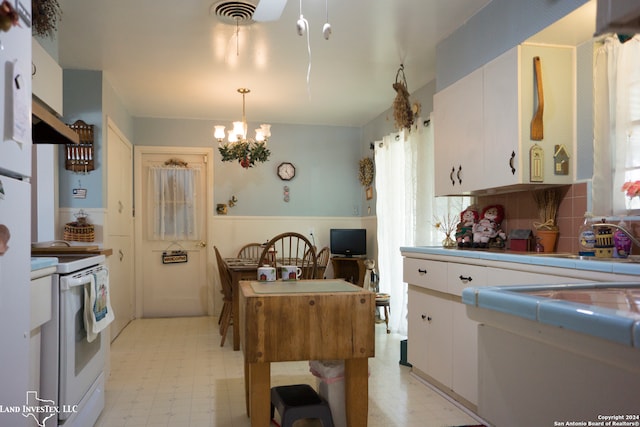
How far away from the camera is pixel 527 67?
2.78 m

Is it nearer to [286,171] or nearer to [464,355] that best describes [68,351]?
[464,355]

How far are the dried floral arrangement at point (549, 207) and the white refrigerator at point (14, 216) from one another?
8.63 feet

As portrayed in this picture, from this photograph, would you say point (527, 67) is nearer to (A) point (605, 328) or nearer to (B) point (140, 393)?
(A) point (605, 328)

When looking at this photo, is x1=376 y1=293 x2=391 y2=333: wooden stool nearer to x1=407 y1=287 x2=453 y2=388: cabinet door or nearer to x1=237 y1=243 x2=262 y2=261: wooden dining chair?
x1=407 y1=287 x2=453 y2=388: cabinet door

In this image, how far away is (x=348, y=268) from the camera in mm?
6234

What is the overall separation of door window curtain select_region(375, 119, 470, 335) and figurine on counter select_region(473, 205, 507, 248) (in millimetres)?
555

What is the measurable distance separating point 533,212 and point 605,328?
2.62 metres

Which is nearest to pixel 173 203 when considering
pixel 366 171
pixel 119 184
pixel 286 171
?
pixel 119 184

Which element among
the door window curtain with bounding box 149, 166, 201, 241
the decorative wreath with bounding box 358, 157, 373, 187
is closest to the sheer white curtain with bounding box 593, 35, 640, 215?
the decorative wreath with bounding box 358, 157, 373, 187

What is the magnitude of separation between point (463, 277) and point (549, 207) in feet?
2.15

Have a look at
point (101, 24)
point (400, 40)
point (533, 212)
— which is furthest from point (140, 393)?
point (400, 40)

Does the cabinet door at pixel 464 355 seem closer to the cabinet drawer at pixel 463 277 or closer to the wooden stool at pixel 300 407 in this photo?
the cabinet drawer at pixel 463 277

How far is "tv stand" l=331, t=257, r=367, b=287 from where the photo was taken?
6061 mm

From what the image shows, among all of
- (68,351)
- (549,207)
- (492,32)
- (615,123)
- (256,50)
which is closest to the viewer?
(68,351)
